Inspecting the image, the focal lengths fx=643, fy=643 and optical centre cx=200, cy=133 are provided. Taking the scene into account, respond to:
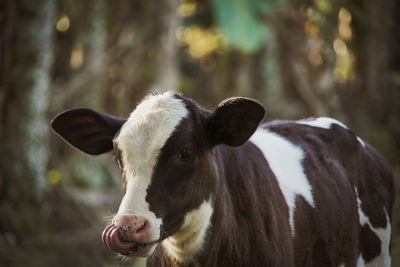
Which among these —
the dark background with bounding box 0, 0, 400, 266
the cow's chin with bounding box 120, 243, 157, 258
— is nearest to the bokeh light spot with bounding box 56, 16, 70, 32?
the dark background with bounding box 0, 0, 400, 266

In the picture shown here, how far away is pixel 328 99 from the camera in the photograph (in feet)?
41.1

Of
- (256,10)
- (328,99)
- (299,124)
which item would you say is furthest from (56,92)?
(299,124)

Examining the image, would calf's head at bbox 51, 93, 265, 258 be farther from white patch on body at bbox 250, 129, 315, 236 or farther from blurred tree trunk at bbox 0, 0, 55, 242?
blurred tree trunk at bbox 0, 0, 55, 242

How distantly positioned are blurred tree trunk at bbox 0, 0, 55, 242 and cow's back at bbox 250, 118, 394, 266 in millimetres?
3920

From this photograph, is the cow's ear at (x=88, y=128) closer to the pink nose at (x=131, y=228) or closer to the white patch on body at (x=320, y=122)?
the pink nose at (x=131, y=228)

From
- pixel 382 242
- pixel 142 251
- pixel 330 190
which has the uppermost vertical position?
pixel 142 251

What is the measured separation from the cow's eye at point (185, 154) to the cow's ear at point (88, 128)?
59cm

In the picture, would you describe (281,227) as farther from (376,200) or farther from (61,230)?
(61,230)

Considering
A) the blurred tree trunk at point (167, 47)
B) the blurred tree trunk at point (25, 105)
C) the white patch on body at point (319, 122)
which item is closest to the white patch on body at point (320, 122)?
the white patch on body at point (319, 122)

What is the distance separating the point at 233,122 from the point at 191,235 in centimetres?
75

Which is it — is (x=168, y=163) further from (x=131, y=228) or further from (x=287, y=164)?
(x=287, y=164)

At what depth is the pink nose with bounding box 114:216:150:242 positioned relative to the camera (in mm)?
3494

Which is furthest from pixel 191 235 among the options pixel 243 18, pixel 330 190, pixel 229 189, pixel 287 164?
pixel 243 18

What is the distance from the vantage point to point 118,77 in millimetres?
13703
